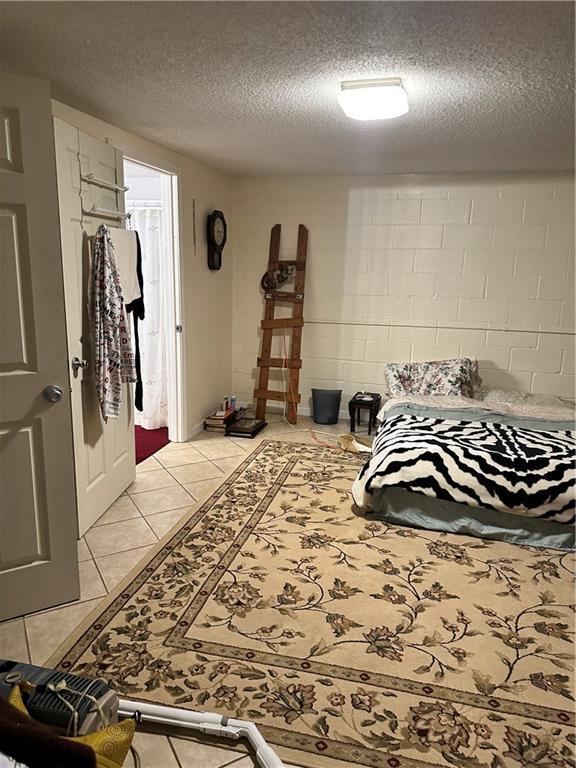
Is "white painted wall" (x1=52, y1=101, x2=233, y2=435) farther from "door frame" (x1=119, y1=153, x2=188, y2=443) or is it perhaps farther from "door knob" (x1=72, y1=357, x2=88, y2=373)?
"door knob" (x1=72, y1=357, x2=88, y2=373)

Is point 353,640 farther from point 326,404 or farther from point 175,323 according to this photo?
point 326,404

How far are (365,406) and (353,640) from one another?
2.88 m

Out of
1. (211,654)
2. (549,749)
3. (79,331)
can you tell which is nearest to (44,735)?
(211,654)

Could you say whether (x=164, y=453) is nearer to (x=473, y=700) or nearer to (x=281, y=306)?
(x=281, y=306)

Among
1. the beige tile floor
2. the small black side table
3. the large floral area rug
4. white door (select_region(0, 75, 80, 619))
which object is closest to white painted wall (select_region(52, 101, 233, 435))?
the beige tile floor

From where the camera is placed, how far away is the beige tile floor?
169cm

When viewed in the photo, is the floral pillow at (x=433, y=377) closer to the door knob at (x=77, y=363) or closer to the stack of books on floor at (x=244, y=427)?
the stack of books on floor at (x=244, y=427)

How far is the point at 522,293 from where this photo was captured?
478 cm

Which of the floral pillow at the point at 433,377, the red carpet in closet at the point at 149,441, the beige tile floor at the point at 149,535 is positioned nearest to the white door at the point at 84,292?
the beige tile floor at the point at 149,535

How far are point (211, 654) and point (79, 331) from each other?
1720mm

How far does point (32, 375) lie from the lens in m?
2.12

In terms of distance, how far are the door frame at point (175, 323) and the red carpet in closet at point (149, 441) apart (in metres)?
0.12

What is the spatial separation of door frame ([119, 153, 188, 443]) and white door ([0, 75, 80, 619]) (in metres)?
1.96

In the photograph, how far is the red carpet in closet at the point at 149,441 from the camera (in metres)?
4.29
